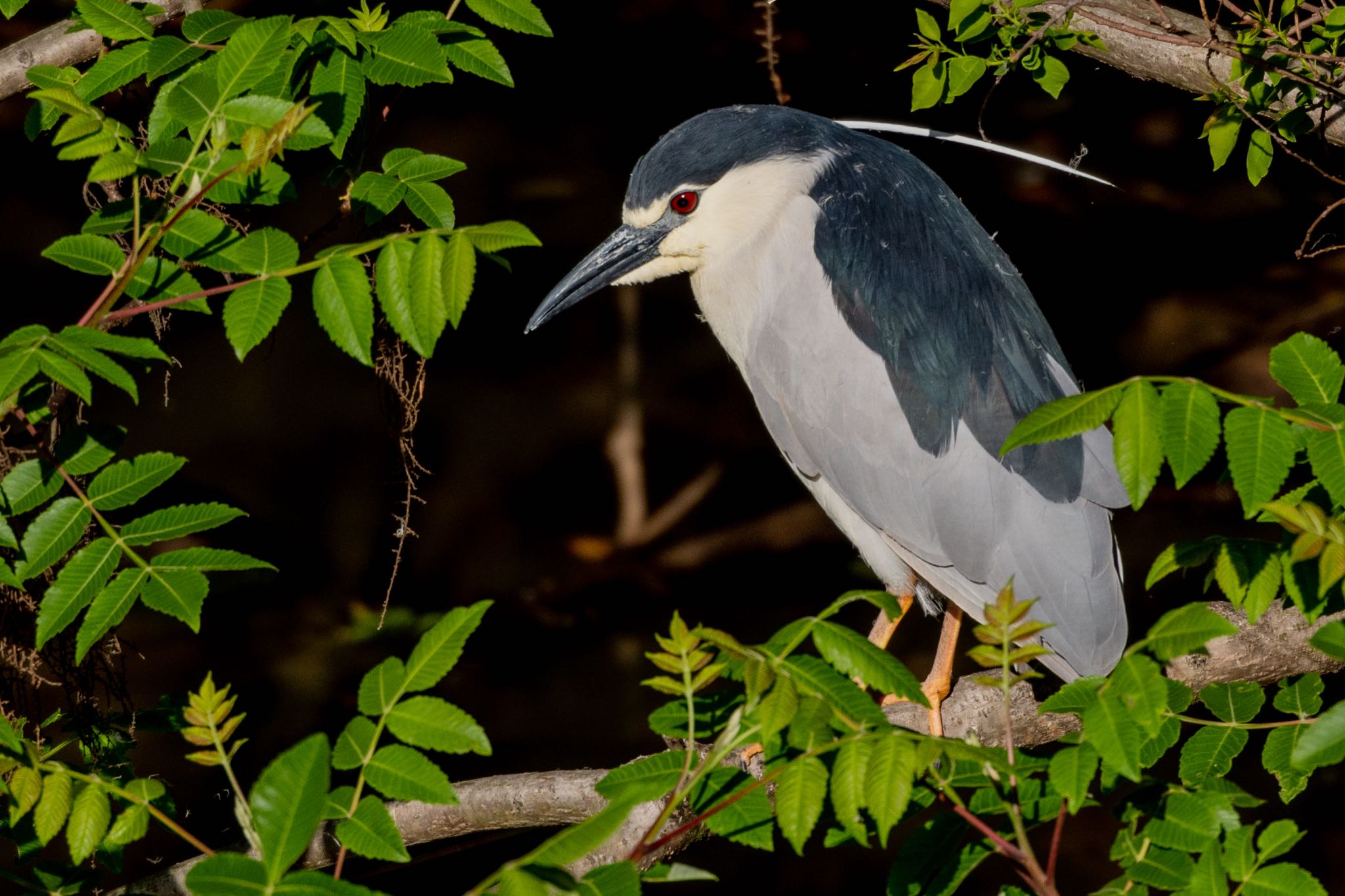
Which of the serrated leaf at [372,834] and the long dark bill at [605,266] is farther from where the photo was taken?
the long dark bill at [605,266]

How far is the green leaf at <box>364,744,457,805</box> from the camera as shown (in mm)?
875

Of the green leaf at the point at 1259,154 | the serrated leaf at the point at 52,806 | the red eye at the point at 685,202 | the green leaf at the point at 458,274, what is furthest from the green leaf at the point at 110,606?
the green leaf at the point at 1259,154

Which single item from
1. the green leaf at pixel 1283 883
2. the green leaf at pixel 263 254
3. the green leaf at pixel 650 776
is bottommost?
the green leaf at pixel 1283 883

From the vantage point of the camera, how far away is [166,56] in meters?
1.23

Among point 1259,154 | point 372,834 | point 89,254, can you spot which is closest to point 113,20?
point 89,254

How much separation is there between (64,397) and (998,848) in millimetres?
1224

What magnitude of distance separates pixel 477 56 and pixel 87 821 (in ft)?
2.85

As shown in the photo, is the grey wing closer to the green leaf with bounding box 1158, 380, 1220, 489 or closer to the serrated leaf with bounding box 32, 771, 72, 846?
the green leaf with bounding box 1158, 380, 1220, 489

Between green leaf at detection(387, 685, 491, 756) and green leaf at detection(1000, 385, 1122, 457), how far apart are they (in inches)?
17.2

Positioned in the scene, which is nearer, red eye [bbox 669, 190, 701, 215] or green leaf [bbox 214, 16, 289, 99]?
green leaf [bbox 214, 16, 289, 99]

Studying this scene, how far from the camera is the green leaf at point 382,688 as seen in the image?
2.97ft

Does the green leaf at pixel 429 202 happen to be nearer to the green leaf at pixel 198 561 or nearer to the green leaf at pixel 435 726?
the green leaf at pixel 198 561

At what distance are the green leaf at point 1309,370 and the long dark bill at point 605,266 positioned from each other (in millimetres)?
1220

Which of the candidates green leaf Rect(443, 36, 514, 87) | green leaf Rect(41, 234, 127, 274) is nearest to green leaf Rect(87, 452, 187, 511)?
green leaf Rect(41, 234, 127, 274)
